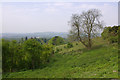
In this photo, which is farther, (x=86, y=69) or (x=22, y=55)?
(x=22, y=55)

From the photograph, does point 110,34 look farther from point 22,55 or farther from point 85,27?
point 22,55

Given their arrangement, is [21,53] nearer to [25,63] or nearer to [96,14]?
[25,63]

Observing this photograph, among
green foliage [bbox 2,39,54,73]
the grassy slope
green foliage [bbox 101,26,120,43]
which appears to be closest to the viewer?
the grassy slope

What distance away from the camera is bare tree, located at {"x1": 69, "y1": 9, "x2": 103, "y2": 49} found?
597 inches

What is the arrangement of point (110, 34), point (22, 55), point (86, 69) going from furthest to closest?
point (110, 34), point (22, 55), point (86, 69)

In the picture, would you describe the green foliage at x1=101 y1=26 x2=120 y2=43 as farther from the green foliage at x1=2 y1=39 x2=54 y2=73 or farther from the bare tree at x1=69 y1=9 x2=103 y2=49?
the green foliage at x1=2 y1=39 x2=54 y2=73

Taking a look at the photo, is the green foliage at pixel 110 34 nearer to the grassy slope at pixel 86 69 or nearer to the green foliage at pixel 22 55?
the grassy slope at pixel 86 69

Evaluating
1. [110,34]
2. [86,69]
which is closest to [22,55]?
[86,69]

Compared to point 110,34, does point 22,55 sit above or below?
below

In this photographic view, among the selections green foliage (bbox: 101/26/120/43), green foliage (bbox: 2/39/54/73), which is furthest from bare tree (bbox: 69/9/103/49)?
green foliage (bbox: 2/39/54/73)

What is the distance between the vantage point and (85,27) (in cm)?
1564

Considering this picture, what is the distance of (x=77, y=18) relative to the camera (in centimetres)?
1527

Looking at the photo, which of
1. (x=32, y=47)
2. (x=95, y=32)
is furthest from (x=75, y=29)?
(x=32, y=47)

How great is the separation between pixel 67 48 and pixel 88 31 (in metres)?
5.43
